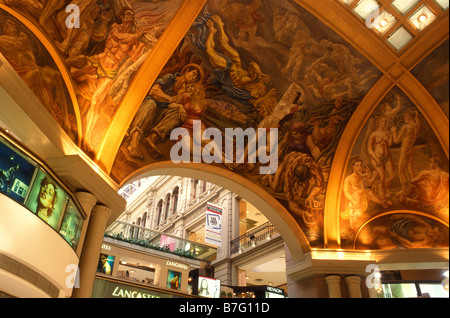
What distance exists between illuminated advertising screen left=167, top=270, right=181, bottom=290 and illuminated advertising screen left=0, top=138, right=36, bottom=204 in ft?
44.6

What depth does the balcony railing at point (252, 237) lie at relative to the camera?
69.5 ft

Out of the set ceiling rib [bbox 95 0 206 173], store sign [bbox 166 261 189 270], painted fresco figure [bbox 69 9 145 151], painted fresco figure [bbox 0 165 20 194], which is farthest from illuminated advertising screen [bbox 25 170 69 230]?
store sign [bbox 166 261 189 270]

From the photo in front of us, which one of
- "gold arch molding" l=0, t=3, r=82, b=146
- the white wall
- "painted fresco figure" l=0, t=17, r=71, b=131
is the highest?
"gold arch molding" l=0, t=3, r=82, b=146

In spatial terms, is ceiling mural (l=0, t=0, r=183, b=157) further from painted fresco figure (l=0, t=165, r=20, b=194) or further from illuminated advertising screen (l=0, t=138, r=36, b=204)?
painted fresco figure (l=0, t=165, r=20, b=194)

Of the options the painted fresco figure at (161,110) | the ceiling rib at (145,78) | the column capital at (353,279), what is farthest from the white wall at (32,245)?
the column capital at (353,279)

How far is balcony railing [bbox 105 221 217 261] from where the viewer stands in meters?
18.3

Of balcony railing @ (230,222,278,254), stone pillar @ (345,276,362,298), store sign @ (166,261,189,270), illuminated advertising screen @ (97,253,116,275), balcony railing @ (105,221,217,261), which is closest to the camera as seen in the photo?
stone pillar @ (345,276,362,298)

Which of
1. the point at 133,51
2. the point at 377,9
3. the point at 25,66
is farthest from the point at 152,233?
the point at 377,9

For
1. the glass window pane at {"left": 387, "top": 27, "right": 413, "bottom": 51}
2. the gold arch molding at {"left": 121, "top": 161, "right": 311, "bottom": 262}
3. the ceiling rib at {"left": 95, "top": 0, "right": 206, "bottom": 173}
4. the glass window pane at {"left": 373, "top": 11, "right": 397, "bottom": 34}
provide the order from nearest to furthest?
1. the glass window pane at {"left": 373, "top": 11, "right": 397, "bottom": 34}
2. the glass window pane at {"left": 387, "top": 27, "right": 413, "bottom": 51}
3. the ceiling rib at {"left": 95, "top": 0, "right": 206, "bottom": 173}
4. the gold arch molding at {"left": 121, "top": 161, "right": 311, "bottom": 262}

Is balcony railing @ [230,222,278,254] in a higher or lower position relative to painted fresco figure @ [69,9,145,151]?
higher

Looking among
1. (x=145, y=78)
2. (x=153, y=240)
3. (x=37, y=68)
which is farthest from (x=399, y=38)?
(x=153, y=240)

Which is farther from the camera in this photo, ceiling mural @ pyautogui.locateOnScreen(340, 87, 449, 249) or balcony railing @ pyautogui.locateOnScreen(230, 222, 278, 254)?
balcony railing @ pyautogui.locateOnScreen(230, 222, 278, 254)

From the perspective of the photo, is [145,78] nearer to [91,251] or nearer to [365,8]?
[91,251]

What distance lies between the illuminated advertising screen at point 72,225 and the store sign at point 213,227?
42.2 ft
